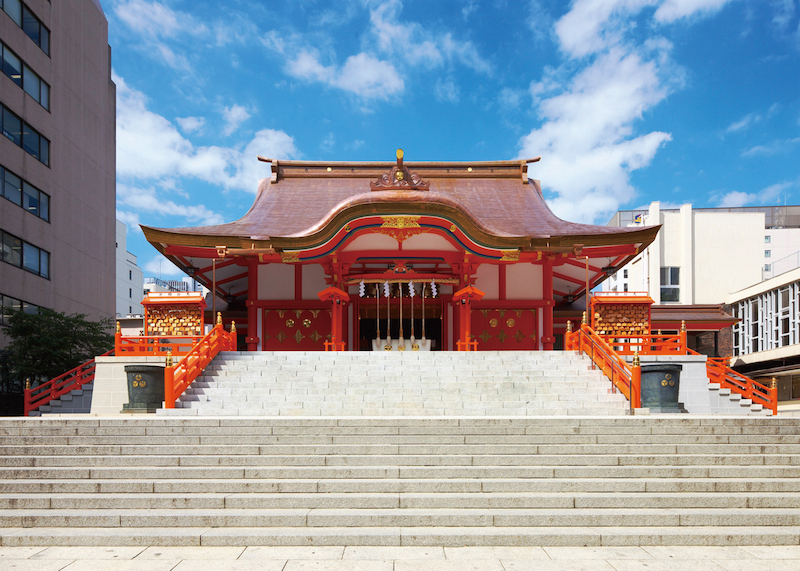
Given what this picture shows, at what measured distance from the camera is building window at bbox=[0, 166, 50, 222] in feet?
70.9

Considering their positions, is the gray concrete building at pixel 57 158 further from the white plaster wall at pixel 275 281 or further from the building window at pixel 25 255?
the white plaster wall at pixel 275 281

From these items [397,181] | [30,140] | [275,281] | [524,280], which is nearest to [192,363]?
[275,281]

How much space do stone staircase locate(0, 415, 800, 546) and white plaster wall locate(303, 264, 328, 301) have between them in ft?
32.1

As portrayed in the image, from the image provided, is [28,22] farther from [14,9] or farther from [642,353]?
[642,353]

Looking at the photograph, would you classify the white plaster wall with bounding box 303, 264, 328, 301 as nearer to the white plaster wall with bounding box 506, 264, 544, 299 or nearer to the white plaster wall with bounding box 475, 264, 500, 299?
the white plaster wall with bounding box 475, 264, 500, 299

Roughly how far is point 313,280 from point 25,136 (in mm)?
15300

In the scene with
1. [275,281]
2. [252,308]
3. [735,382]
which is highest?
[275,281]

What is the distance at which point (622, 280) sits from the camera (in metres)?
53.2

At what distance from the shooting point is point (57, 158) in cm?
2481

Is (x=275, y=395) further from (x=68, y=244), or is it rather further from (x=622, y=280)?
(x=622, y=280)

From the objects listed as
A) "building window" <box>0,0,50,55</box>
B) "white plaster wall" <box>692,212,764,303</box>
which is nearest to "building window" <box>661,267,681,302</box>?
"white plaster wall" <box>692,212,764,303</box>

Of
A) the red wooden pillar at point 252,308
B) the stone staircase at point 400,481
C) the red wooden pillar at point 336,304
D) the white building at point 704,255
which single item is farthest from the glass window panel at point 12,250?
the white building at point 704,255

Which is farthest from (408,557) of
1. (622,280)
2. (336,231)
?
(622,280)

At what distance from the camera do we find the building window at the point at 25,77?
A: 2178 centimetres
